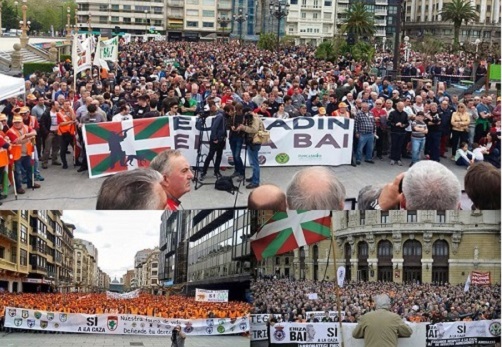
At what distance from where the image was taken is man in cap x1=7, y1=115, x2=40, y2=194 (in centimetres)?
1070

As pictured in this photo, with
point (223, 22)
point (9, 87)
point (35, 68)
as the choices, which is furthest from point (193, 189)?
point (223, 22)

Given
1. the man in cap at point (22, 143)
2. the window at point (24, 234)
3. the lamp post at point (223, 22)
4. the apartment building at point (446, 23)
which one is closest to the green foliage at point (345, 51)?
the apartment building at point (446, 23)

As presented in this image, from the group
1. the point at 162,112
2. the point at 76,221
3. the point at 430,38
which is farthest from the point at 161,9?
the point at 76,221

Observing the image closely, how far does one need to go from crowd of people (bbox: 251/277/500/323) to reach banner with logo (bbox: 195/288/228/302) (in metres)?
0.19

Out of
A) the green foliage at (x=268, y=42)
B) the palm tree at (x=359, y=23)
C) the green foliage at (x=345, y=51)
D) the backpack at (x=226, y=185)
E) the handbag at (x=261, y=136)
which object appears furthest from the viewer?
the green foliage at (x=268, y=42)

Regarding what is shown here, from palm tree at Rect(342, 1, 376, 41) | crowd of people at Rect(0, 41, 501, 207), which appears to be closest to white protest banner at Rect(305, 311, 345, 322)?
crowd of people at Rect(0, 41, 501, 207)

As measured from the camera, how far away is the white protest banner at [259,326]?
14.1 feet

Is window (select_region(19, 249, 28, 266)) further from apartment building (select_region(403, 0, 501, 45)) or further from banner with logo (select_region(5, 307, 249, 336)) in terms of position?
apartment building (select_region(403, 0, 501, 45))

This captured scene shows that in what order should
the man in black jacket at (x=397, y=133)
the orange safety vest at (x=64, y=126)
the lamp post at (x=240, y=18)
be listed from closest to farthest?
1. the orange safety vest at (x=64, y=126)
2. the man in black jacket at (x=397, y=133)
3. the lamp post at (x=240, y=18)

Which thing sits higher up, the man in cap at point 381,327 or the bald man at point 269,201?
the bald man at point 269,201

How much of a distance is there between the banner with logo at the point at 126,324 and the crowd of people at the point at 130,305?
3 cm

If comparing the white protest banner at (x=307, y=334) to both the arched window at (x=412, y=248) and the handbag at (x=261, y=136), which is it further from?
the handbag at (x=261, y=136)

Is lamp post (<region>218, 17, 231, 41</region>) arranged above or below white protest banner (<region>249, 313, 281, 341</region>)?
above

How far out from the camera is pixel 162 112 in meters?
13.6
